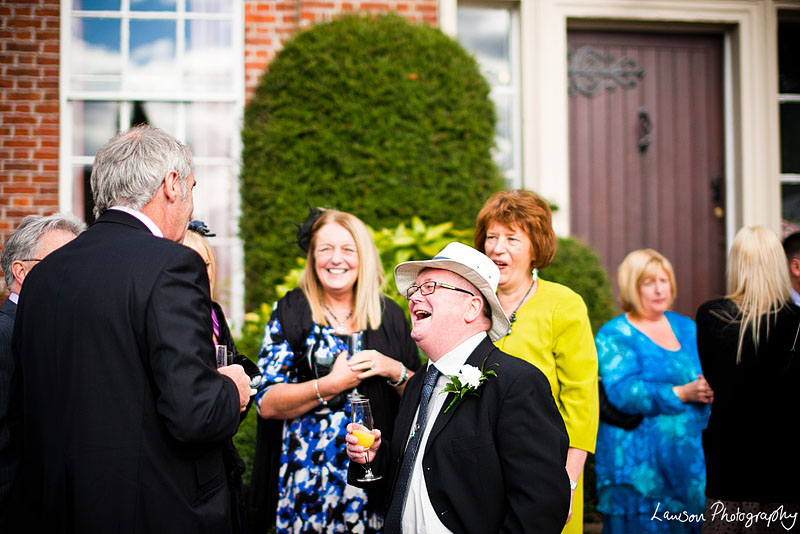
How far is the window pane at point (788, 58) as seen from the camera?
22.1ft

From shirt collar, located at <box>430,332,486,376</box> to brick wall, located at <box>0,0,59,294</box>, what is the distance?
4910mm

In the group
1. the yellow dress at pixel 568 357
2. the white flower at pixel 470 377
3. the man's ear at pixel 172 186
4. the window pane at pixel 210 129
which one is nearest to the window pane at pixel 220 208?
the window pane at pixel 210 129

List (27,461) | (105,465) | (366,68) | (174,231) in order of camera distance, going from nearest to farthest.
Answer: (105,465)
(27,461)
(174,231)
(366,68)

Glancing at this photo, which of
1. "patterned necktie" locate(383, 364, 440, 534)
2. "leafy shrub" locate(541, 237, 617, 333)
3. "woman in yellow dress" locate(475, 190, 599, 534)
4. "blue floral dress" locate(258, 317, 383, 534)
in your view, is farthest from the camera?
"leafy shrub" locate(541, 237, 617, 333)

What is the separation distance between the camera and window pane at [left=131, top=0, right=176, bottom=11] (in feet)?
20.6

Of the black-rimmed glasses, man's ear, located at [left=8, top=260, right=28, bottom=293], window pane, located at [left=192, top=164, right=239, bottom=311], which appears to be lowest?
the black-rimmed glasses

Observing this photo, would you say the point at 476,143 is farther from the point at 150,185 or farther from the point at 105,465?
the point at 105,465

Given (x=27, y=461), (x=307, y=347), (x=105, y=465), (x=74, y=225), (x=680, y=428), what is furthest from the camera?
(x=680, y=428)

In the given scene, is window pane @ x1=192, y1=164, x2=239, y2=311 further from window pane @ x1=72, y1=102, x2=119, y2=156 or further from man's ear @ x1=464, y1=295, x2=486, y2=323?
man's ear @ x1=464, y1=295, x2=486, y2=323

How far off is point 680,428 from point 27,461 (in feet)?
10.7

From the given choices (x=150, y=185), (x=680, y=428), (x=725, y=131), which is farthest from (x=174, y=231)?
(x=725, y=131)

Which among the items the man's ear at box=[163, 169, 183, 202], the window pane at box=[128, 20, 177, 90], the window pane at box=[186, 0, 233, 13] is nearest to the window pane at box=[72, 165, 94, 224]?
the window pane at box=[128, 20, 177, 90]

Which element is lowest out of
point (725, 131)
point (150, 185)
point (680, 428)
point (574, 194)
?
point (680, 428)

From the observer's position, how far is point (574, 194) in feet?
21.2
